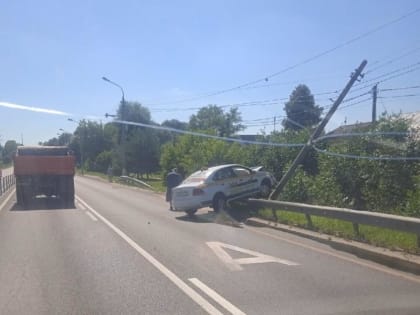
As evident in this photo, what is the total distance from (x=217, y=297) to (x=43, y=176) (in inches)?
714

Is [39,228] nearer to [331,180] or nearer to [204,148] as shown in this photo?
[331,180]

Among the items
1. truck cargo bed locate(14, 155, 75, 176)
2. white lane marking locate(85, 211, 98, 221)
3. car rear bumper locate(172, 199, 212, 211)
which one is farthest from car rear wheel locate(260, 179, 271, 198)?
truck cargo bed locate(14, 155, 75, 176)

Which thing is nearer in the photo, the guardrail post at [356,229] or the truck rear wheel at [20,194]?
the guardrail post at [356,229]

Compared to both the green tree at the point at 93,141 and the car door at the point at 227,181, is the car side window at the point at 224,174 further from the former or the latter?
the green tree at the point at 93,141

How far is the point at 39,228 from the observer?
48.3 ft

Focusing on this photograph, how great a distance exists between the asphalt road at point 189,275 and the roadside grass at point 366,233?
2.50 ft

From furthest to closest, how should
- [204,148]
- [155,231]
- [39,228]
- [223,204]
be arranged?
[204,148]
[223,204]
[39,228]
[155,231]

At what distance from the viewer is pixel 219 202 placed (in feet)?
58.9

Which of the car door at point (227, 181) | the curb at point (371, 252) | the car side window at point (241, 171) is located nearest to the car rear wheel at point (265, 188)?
the car side window at point (241, 171)

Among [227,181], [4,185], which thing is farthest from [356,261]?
[4,185]

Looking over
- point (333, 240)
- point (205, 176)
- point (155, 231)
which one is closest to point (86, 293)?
point (333, 240)

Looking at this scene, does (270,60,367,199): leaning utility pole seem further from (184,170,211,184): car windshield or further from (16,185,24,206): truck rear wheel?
(16,185,24,206): truck rear wheel

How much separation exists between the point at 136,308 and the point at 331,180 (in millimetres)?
12872

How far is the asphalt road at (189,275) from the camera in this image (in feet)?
21.2
